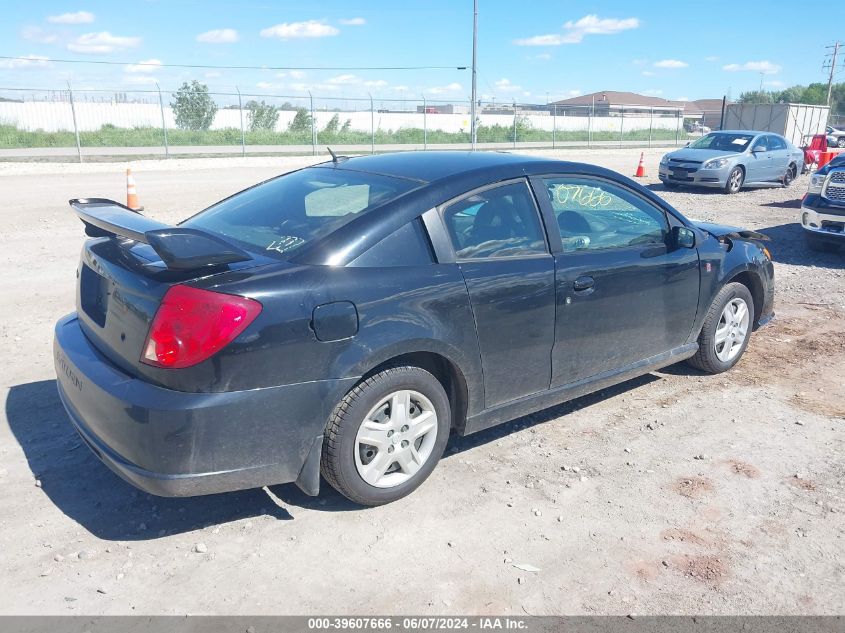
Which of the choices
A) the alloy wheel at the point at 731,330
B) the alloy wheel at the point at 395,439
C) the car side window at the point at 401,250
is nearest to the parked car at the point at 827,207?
the alloy wheel at the point at 731,330

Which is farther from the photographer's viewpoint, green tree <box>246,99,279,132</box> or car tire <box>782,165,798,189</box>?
green tree <box>246,99,279,132</box>

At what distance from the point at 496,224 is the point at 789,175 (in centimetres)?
1908

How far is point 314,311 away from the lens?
123 inches

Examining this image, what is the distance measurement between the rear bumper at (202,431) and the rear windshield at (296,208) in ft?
2.37

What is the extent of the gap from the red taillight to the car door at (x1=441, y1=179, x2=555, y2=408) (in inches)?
47.9

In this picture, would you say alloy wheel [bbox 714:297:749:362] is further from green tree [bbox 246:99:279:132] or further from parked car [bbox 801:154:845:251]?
green tree [bbox 246:99:279:132]

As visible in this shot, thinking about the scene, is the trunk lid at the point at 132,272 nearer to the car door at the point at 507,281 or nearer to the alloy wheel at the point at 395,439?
the alloy wheel at the point at 395,439

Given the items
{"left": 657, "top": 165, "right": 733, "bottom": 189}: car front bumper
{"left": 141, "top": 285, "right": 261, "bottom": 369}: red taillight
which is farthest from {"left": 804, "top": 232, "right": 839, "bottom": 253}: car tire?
{"left": 141, "top": 285, "right": 261, "bottom": 369}: red taillight

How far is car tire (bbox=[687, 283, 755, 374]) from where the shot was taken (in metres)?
5.19

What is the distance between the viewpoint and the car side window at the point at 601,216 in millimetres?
4199

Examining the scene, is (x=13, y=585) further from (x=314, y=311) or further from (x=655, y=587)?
(x=655, y=587)

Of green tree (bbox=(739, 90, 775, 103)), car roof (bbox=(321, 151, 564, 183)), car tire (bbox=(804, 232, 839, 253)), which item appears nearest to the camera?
car roof (bbox=(321, 151, 564, 183))

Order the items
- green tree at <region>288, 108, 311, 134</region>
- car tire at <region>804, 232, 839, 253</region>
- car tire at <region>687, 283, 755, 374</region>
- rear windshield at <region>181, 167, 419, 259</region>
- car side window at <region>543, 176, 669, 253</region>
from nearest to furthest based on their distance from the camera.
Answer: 1. rear windshield at <region>181, 167, 419, 259</region>
2. car side window at <region>543, 176, 669, 253</region>
3. car tire at <region>687, 283, 755, 374</region>
4. car tire at <region>804, 232, 839, 253</region>
5. green tree at <region>288, 108, 311, 134</region>

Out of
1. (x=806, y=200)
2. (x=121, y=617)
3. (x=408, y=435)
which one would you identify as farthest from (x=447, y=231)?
(x=806, y=200)
